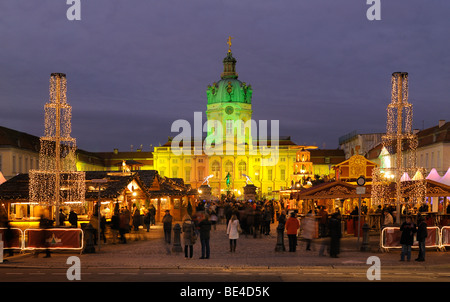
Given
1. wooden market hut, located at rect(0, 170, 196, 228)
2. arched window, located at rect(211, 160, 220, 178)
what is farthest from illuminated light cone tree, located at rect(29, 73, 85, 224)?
arched window, located at rect(211, 160, 220, 178)

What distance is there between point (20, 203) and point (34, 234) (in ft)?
31.0

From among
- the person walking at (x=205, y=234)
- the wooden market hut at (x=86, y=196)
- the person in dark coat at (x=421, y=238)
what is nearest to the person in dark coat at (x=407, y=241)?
the person in dark coat at (x=421, y=238)

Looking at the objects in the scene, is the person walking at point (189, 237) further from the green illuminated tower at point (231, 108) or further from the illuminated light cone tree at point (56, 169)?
the green illuminated tower at point (231, 108)

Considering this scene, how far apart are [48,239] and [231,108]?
114 m

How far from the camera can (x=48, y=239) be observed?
2094 cm

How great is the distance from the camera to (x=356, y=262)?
18.9 m

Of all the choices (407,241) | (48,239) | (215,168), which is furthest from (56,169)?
(215,168)

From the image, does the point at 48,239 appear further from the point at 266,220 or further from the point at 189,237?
the point at 266,220

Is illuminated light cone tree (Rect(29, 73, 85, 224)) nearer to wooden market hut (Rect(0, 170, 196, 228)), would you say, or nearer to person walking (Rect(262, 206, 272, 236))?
wooden market hut (Rect(0, 170, 196, 228))

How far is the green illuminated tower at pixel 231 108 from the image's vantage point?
134m

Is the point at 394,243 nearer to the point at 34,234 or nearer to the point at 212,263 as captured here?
the point at 212,263

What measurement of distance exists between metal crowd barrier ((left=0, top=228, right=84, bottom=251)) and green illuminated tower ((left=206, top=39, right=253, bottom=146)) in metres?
109

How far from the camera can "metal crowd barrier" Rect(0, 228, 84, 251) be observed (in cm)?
2097
